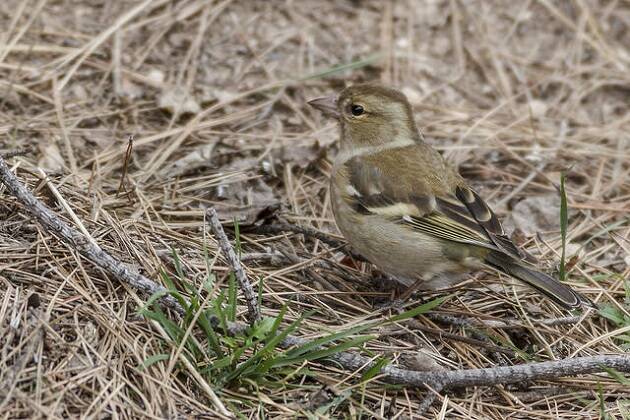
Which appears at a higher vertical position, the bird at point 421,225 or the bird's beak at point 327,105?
the bird's beak at point 327,105

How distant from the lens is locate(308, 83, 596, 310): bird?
431 centimetres

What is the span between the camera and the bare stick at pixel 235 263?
3412 mm

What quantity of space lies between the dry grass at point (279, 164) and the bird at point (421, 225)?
9.4 inches

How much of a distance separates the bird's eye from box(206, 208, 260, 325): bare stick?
1772 mm

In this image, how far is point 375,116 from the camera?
5039 millimetres

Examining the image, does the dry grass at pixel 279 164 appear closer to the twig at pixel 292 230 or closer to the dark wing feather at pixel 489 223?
the twig at pixel 292 230

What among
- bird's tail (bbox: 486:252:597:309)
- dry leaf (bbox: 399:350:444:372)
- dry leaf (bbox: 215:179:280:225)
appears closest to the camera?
dry leaf (bbox: 399:350:444:372)

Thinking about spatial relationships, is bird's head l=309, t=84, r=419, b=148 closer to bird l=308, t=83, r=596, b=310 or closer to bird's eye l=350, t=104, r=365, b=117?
bird's eye l=350, t=104, r=365, b=117

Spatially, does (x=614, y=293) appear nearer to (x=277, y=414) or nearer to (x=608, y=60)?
(x=277, y=414)

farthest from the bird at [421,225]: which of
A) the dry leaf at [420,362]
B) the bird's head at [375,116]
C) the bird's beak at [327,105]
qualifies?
the dry leaf at [420,362]

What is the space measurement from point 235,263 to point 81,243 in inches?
30.9

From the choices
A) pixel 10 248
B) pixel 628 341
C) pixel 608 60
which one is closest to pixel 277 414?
pixel 10 248

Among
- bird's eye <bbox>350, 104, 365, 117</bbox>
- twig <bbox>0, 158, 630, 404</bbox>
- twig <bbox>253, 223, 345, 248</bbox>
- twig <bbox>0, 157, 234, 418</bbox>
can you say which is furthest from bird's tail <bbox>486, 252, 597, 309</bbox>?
twig <bbox>0, 157, 234, 418</bbox>

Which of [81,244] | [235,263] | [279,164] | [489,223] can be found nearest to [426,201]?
[489,223]
